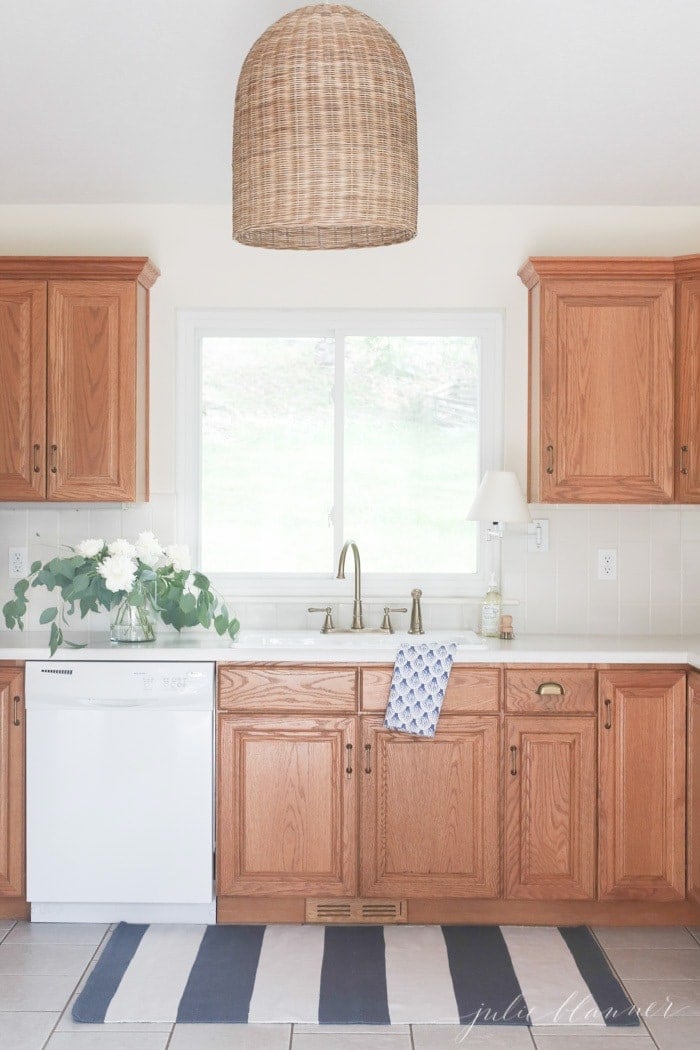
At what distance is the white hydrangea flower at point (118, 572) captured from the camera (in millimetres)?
3301

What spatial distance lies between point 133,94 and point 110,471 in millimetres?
1251

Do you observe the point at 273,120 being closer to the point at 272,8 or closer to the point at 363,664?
the point at 272,8

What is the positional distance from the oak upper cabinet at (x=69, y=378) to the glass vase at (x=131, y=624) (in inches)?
15.5

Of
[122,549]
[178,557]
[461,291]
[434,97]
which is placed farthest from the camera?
[461,291]

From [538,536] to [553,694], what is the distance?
0.74 meters

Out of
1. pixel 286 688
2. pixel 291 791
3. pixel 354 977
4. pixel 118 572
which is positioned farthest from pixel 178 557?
pixel 354 977

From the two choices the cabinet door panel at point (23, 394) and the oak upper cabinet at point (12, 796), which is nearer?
the oak upper cabinet at point (12, 796)

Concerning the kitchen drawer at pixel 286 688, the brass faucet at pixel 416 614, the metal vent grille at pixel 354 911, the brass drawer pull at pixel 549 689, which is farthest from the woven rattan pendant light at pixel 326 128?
the metal vent grille at pixel 354 911

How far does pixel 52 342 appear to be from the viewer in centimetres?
354

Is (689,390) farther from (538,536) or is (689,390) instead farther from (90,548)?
(90,548)

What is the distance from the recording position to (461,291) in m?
3.85

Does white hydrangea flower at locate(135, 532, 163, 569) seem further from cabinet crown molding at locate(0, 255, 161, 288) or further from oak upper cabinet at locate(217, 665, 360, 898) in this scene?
cabinet crown molding at locate(0, 255, 161, 288)

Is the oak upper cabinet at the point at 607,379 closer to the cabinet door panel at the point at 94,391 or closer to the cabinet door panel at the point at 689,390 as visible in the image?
the cabinet door panel at the point at 689,390

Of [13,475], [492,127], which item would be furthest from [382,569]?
[492,127]
